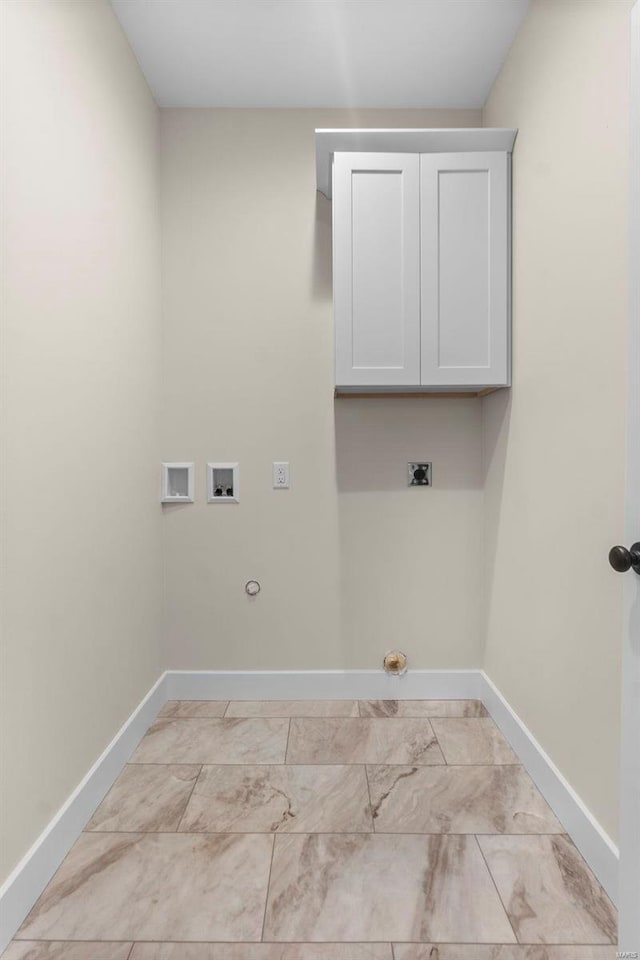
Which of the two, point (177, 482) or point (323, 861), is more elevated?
point (177, 482)

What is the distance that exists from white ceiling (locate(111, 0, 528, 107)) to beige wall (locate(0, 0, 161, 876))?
17cm

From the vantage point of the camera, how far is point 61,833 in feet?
4.84

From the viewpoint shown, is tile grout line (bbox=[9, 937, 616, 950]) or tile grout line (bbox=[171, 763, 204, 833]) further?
tile grout line (bbox=[171, 763, 204, 833])

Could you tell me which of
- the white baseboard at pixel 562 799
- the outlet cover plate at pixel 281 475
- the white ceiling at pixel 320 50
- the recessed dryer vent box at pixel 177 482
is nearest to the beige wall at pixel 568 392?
the white baseboard at pixel 562 799

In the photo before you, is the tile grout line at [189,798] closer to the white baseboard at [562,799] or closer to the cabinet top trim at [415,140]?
the white baseboard at [562,799]

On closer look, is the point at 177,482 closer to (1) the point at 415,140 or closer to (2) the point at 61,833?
(2) the point at 61,833

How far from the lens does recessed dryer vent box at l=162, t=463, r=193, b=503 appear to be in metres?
2.45

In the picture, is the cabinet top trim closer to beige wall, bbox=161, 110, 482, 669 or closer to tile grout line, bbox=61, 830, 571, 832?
beige wall, bbox=161, 110, 482, 669

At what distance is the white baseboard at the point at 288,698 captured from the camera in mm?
1336

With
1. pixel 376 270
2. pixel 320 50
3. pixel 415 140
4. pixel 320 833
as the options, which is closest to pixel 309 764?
pixel 320 833

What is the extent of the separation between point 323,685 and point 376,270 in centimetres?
177

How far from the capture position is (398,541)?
8.11 feet

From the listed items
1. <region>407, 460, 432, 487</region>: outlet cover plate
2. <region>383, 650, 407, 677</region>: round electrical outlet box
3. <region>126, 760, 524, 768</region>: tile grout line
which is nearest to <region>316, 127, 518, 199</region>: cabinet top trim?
<region>407, 460, 432, 487</region>: outlet cover plate

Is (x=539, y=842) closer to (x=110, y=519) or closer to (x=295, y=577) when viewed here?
(x=295, y=577)
